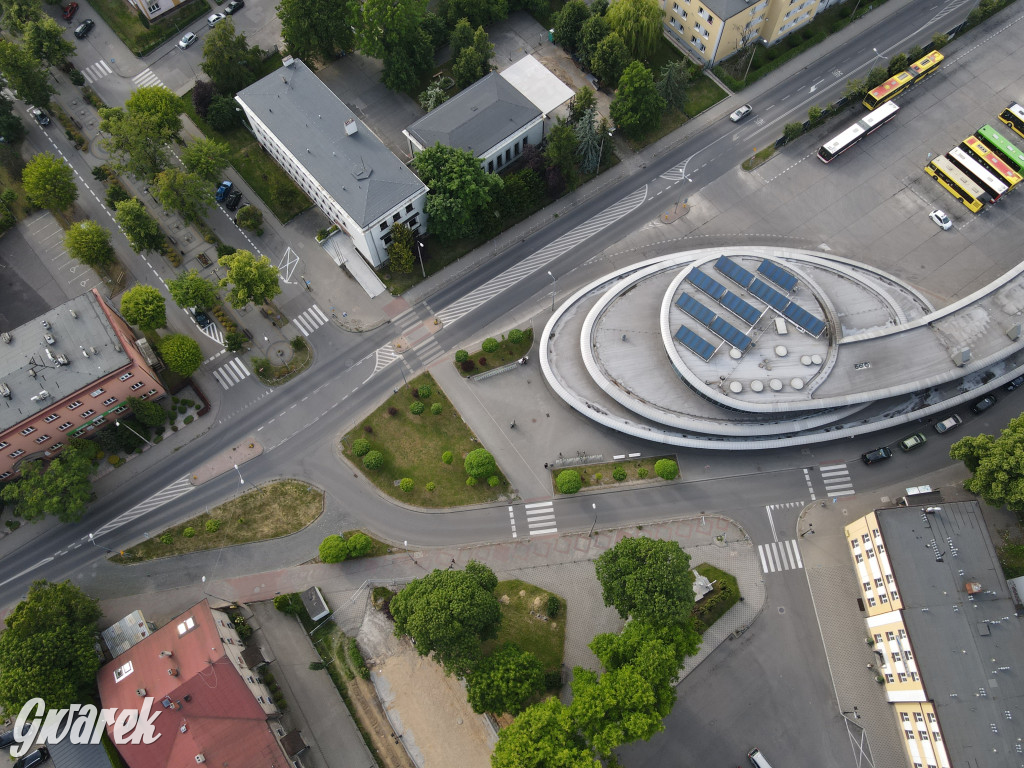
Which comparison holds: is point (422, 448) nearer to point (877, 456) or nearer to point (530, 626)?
point (530, 626)

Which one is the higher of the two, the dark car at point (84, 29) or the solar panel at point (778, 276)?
the dark car at point (84, 29)

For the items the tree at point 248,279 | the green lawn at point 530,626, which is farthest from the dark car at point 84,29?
the green lawn at point 530,626

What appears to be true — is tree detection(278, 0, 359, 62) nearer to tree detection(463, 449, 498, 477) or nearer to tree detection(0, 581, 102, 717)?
tree detection(463, 449, 498, 477)

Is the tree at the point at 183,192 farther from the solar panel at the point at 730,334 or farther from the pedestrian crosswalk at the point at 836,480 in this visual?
the pedestrian crosswalk at the point at 836,480

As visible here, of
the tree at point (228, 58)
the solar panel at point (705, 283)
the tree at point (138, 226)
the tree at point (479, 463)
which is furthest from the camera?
the tree at point (228, 58)

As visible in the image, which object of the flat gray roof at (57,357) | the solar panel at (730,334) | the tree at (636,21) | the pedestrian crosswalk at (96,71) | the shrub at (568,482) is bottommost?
the shrub at (568,482)

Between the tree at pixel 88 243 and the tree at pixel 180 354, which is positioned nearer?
the tree at pixel 180 354
